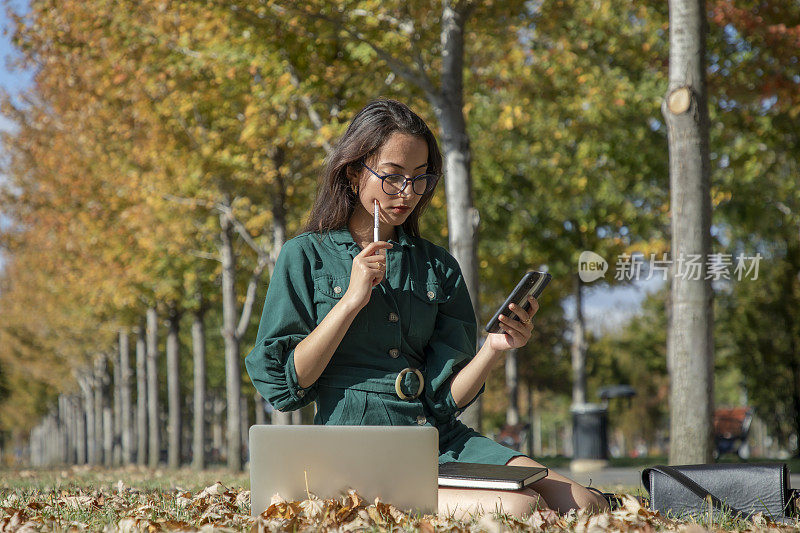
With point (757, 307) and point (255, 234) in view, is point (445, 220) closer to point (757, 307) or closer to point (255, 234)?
point (255, 234)

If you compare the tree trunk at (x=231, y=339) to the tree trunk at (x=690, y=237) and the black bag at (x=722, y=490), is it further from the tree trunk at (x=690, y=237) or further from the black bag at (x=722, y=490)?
the black bag at (x=722, y=490)

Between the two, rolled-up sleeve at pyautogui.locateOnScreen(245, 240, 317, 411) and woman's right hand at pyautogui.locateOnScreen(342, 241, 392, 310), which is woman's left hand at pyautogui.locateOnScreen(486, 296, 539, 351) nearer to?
woman's right hand at pyautogui.locateOnScreen(342, 241, 392, 310)

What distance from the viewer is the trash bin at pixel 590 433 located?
14.8 metres

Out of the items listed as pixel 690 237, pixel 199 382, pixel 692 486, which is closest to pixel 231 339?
pixel 199 382

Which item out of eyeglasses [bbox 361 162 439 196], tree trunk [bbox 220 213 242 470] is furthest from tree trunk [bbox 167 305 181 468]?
eyeglasses [bbox 361 162 439 196]

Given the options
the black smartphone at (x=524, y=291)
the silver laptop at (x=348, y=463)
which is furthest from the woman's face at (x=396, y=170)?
the silver laptop at (x=348, y=463)

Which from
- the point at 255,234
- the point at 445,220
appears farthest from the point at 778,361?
the point at 255,234

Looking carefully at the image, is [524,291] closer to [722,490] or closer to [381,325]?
[381,325]

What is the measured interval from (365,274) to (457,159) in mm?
5363

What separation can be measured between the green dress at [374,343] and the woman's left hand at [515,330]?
0.92 feet

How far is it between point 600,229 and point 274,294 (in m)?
16.2

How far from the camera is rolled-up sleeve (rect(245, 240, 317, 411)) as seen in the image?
334 cm

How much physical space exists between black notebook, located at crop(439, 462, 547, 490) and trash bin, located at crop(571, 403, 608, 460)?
474 inches

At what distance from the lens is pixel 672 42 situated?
22.2 feet
